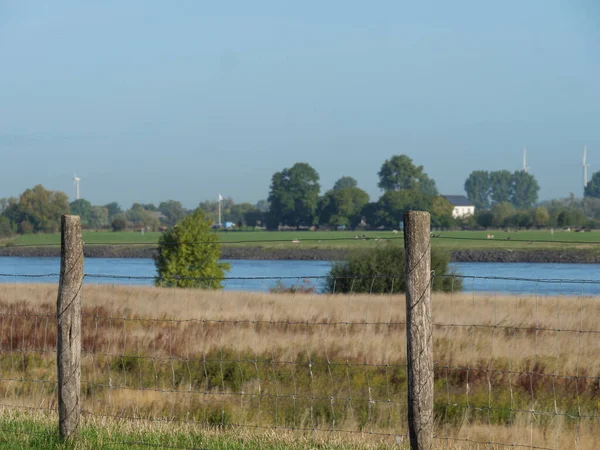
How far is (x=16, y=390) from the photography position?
12000 mm

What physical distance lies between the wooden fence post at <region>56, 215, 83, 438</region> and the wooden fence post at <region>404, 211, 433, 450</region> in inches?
109

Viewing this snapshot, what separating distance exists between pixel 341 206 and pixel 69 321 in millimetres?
100838

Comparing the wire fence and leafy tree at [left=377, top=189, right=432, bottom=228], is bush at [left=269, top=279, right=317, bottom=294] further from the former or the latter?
leafy tree at [left=377, top=189, right=432, bottom=228]

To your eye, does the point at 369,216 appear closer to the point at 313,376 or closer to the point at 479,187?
the point at 313,376

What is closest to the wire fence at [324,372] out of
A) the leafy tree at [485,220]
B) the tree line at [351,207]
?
the tree line at [351,207]

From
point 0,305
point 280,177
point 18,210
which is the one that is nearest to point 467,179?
point 280,177

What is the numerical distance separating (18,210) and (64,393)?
219 ft

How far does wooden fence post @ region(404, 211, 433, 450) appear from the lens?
18.2 feet

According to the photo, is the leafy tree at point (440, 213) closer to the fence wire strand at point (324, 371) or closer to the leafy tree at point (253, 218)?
the leafy tree at point (253, 218)

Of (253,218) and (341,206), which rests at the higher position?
(341,206)

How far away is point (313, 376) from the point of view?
1302 cm

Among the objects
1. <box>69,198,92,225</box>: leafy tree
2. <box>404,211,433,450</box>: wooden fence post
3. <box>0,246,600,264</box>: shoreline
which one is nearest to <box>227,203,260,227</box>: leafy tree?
<box>69,198,92,225</box>: leafy tree

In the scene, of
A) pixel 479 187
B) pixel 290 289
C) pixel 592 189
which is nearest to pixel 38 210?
pixel 290 289

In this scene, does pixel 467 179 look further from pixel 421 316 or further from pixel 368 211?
pixel 421 316
